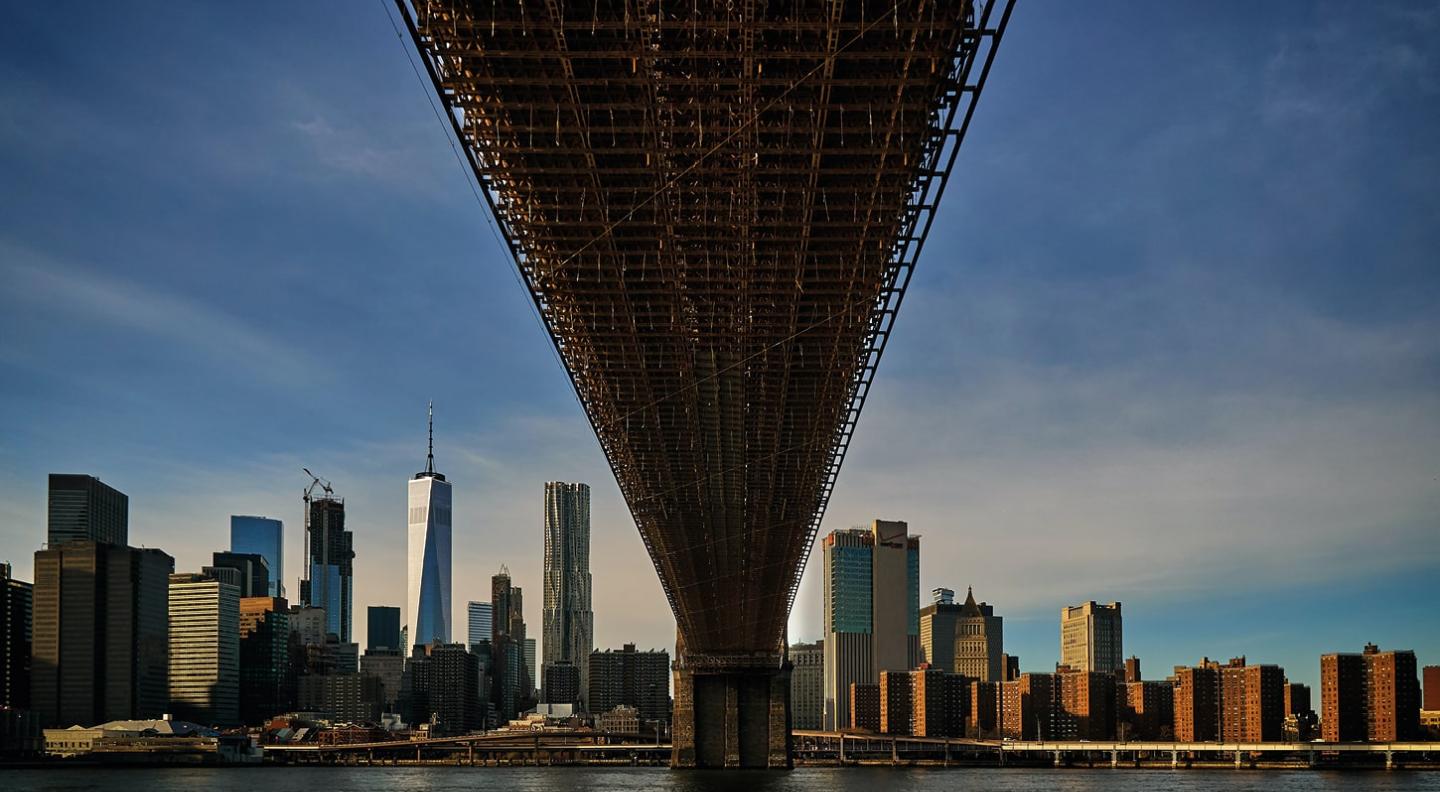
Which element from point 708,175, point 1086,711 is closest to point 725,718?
point 708,175

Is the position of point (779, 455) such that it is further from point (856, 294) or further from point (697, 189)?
point (697, 189)

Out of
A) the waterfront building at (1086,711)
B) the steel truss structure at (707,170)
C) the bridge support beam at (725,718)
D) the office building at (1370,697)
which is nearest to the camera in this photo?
the steel truss structure at (707,170)

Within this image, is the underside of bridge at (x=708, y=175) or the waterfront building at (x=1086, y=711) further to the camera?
the waterfront building at (x=1086, y=711)

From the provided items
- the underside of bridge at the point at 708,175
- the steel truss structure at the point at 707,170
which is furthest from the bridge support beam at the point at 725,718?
the steel truss structure at the point at 707,170

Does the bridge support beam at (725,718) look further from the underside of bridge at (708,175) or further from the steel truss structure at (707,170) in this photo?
the steel truss structure at (707,170)

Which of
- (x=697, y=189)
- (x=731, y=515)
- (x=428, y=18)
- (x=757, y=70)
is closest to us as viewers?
(x=428, y=18)

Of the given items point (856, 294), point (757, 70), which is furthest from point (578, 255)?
point (757, 70)

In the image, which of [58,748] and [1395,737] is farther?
[58,748]
